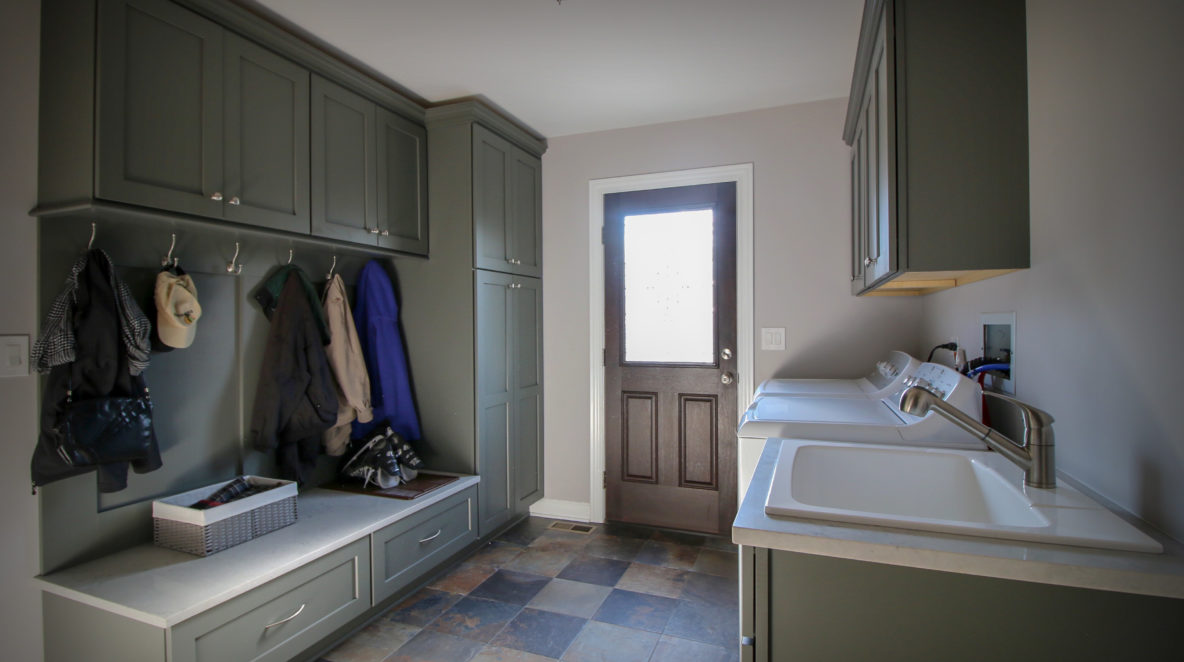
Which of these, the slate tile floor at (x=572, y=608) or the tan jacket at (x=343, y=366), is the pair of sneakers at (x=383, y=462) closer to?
the tan jacket at (x=343, y=366)

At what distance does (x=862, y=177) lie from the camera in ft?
7.16

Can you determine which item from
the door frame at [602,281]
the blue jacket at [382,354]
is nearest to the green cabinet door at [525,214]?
the door frame at [602,281]

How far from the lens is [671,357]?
317 cm

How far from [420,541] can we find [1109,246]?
7.93 feet

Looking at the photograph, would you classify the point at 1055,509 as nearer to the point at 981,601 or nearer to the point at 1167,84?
the point at 981,601

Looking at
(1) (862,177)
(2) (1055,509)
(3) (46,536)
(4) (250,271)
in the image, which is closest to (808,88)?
(1) (862,177)

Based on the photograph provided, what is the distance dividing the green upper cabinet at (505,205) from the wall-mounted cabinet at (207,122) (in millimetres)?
453

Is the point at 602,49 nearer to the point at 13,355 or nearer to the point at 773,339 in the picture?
the point at 773,339

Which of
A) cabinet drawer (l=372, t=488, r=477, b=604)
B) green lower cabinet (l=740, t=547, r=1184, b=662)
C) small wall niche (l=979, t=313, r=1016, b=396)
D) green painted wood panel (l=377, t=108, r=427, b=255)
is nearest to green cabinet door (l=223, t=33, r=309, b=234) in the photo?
green painted wood panel (l=377, t=108, r=427, b=255)

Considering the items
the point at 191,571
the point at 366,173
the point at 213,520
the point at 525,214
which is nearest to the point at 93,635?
the point at 191,571

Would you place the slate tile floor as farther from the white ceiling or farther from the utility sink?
the white ceiling

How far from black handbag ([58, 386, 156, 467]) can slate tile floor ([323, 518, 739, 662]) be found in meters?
0.96

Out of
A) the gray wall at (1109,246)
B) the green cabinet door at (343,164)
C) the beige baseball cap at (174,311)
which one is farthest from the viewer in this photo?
the green cabinet door at (343,164)

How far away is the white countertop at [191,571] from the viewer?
4.97 ft
